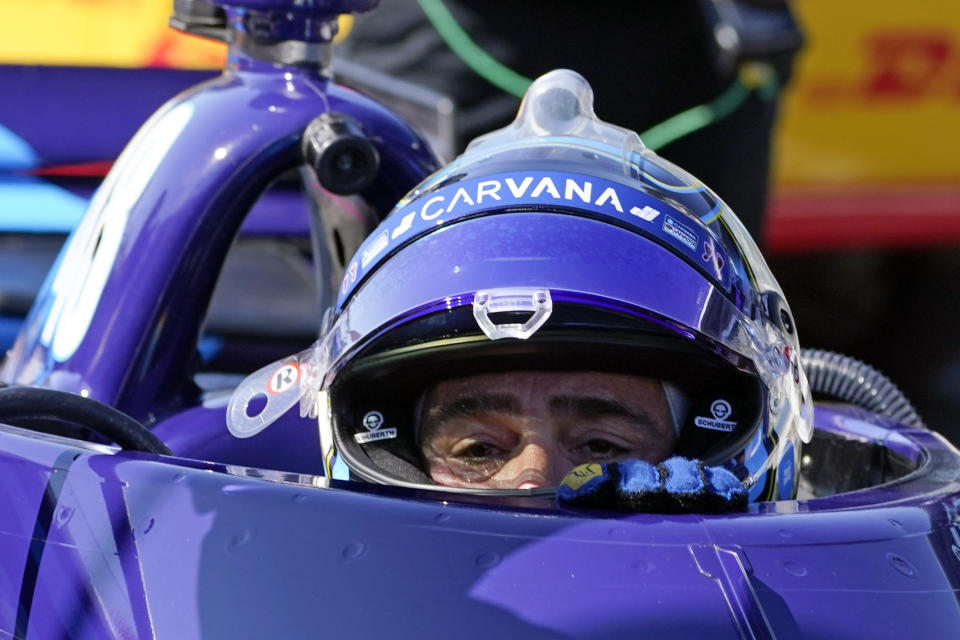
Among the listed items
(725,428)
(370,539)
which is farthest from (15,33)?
(370,539)

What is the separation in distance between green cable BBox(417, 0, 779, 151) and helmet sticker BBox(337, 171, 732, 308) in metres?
1.79

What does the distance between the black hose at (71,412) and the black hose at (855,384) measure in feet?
3.57

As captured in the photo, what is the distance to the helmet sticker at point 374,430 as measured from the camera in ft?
5.47

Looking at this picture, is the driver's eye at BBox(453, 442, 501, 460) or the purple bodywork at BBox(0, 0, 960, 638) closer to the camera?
the purple bodywork at BBox(0, 0, 960, 638)

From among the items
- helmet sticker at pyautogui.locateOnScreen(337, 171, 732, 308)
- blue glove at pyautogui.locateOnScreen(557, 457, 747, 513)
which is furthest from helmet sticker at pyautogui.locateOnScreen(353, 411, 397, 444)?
blue glove at pyautogui.locateOnScreen(557, 457, 747, 513)

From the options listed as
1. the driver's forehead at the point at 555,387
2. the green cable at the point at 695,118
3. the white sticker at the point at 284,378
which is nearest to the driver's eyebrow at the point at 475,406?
the driver's forehead at the point at 555,387

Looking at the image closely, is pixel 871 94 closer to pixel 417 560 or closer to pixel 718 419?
pixel 718 419

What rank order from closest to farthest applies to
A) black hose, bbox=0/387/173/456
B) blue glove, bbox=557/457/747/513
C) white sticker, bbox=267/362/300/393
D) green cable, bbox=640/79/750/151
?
blue glove, bbox=557/457/747/513
black hose, bbox=0/387/173/456
white sticker, bbox=267/362/300/393
green cable, bbox=640/79/750/151

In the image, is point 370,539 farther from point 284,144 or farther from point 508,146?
point 284,144

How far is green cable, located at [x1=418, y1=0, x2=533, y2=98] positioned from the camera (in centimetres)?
341

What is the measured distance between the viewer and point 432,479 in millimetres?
1655

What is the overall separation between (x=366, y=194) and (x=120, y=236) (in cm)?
33

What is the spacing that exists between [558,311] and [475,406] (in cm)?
20

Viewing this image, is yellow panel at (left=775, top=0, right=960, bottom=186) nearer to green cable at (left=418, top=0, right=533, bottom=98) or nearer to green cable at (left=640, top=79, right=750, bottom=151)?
green cable at (left=640, top=79, right=750, bottom=151)
